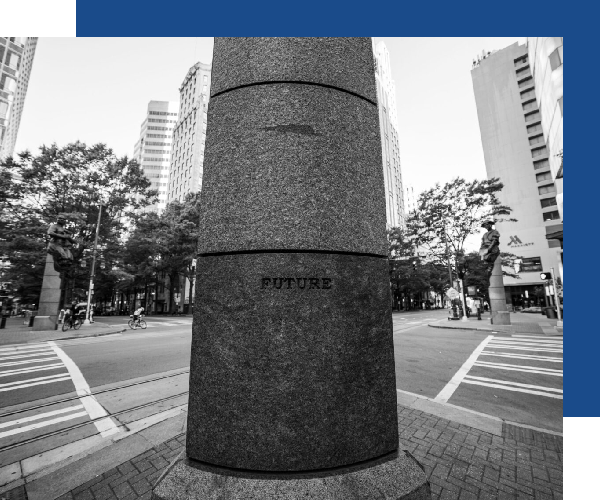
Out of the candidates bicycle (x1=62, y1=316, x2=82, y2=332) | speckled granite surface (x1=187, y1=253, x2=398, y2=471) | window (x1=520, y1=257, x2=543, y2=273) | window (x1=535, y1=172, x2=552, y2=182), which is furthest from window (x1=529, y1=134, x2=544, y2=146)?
speckled granite surface (x1=187, y1=253, x2=398, y2=471)

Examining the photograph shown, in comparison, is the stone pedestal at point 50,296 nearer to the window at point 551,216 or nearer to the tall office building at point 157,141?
the window at point 551,216

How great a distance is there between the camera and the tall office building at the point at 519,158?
57750mm

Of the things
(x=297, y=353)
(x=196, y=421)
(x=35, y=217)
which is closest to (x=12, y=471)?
(x=196, y=421)

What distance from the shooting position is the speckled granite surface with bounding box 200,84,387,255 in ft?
7.06

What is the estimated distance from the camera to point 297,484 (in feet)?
5.88

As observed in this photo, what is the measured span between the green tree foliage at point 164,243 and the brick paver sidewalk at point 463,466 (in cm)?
3252

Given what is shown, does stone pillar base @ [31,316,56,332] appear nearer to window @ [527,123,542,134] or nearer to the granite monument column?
the granite monument column

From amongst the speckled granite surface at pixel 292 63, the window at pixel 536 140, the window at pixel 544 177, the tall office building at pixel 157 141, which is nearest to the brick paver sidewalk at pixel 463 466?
the speckled granite surface at pixel 292 63

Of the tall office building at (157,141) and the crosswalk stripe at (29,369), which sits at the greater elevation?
the tall office building at (157,141)

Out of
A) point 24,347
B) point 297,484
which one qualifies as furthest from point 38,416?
point 24,347

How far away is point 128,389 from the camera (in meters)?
6.14

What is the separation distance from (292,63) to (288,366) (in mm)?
2142

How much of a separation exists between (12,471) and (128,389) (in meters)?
3.05

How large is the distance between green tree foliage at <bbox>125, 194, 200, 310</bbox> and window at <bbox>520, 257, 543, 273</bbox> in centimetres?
5560
